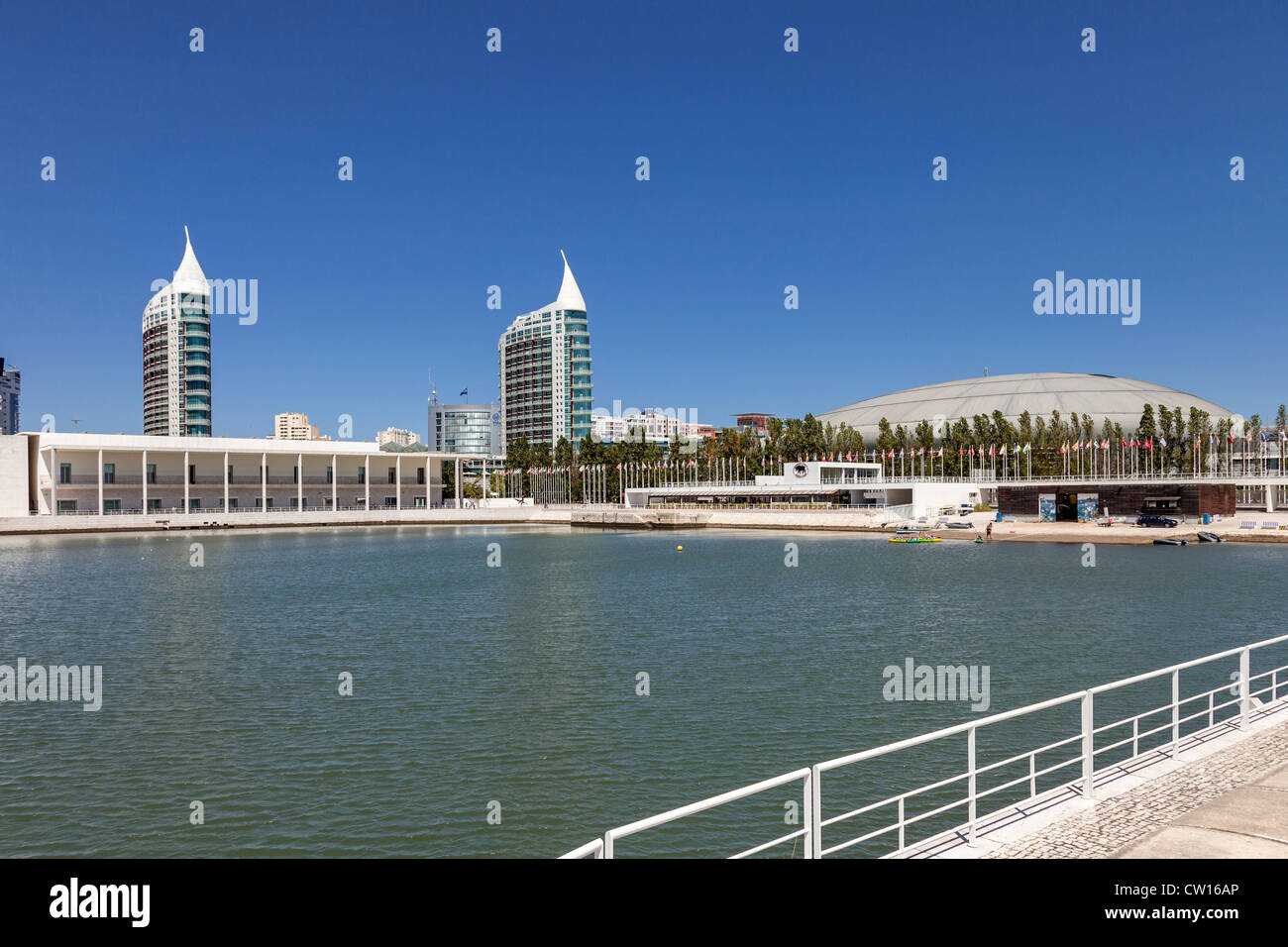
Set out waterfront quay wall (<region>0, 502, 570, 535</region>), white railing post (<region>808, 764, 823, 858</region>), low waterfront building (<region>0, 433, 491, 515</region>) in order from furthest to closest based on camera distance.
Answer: low waterfront building (<region>0, 433, 491, 515</region>)
waterfront quay wall (<region>0, 502, 570, 535</region>)
white railing post (<region>808, 764, 823, 858</region>)

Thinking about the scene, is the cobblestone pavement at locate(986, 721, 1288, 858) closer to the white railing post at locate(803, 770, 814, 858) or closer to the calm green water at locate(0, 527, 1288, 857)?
the white railing post at locate(803, 770, 814, 858)

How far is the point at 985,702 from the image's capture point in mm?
26672

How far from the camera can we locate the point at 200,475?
139 metres

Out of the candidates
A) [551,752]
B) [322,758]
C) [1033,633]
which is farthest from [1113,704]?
[322,758]

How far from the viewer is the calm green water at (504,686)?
703 inches

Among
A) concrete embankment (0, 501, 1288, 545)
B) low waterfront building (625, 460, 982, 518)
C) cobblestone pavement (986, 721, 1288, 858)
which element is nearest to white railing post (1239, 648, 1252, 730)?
cobblestone pavement (986, 721, 1288, 858)

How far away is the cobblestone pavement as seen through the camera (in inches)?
395

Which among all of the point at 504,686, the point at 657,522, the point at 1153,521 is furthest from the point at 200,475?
the point at 1153,521

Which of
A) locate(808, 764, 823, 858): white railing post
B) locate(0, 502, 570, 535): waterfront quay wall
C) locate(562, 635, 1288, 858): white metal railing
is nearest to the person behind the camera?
locate(562, 635, 1288, 858): white metal railing

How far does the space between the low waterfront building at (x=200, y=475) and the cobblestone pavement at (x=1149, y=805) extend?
143 meters

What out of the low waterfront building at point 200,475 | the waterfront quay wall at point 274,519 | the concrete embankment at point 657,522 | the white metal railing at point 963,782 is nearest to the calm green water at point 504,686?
the white metal railing at point 963,782

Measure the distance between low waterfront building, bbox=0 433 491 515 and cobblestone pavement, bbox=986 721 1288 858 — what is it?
470 ft

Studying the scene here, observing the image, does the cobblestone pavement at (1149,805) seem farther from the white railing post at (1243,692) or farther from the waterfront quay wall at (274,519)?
the waterfront quay wall at (274,519)

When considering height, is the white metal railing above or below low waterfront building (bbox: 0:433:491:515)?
below
